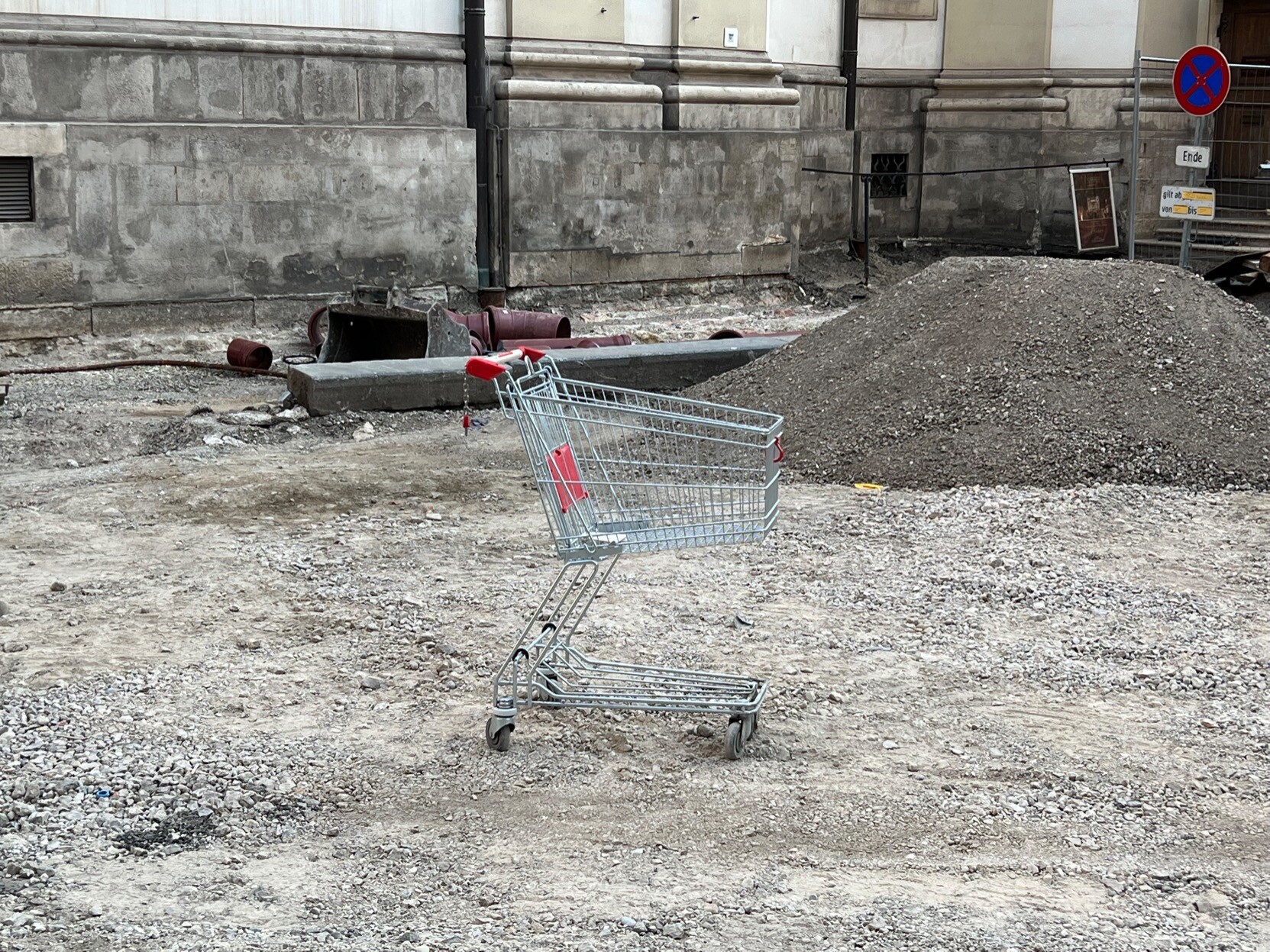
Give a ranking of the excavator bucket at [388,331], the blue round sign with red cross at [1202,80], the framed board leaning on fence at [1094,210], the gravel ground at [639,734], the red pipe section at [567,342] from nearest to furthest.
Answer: the gravel ground at [639,734] → the excavator bucket at [388,331] → the red pipe section at [567,342] → the blue round sign with red cross at [1202,80] → the framed board leaning on fence at [1094,210]

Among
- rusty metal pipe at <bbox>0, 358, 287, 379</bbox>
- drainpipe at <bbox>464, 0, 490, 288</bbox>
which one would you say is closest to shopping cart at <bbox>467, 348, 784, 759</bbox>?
rusty metal pipe at <bbox>0, 358, 287, 379</bbox>

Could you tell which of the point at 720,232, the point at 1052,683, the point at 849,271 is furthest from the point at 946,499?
the point at 849,271

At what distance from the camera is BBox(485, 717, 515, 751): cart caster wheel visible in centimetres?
488

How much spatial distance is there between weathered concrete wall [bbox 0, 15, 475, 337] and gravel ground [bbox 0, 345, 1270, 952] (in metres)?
4.83

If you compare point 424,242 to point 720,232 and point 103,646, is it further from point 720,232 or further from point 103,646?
point 103,646

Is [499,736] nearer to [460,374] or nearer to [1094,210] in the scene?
[460,374]

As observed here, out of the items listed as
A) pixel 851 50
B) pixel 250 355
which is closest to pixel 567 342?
pixel 250 355

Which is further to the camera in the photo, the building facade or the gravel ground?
the building facade

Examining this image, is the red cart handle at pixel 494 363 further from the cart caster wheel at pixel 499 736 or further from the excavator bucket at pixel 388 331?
the excavator bucket at pixel 388 331

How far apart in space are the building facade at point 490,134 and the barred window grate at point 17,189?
2 centimetres

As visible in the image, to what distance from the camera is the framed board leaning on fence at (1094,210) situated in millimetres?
19219

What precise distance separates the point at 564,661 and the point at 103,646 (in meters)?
1.89

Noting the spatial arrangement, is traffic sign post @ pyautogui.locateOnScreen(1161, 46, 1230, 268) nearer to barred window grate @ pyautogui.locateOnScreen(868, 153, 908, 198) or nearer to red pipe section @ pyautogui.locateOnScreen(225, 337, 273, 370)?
barred window grate @ pyautogui.locateOnScreen(868, 153, 908, 198)

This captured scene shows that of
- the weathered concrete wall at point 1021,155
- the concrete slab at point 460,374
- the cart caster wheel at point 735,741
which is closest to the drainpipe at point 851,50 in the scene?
the weathered concrete wall at point 1021,155
